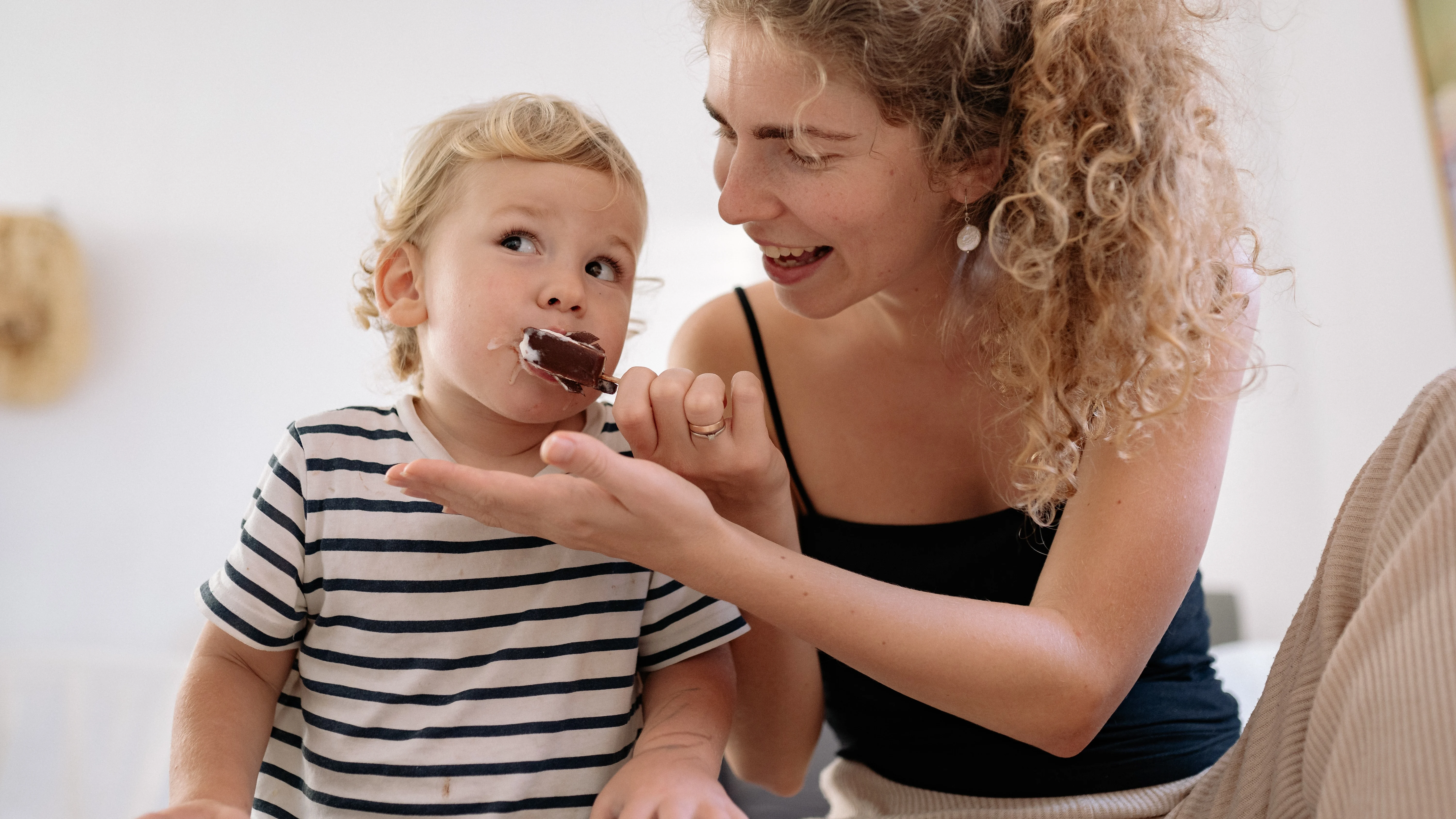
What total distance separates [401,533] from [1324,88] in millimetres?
2717

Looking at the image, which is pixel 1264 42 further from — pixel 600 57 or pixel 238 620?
pixel 238 620

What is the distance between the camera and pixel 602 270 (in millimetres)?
1017

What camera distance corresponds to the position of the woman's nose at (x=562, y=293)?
94 centimetres

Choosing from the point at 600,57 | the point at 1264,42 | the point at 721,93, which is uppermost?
the point at 1264,42

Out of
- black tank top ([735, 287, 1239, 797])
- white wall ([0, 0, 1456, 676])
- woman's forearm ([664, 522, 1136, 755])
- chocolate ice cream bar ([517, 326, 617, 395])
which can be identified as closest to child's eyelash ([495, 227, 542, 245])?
chocolate ice cream bar ([517, 326, 617, 395])

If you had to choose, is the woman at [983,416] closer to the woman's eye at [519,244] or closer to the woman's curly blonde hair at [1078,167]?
the woman's curly blonde hair at [1078,167]

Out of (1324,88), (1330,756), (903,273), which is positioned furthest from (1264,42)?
(1330,756)

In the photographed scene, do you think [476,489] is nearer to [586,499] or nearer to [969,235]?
[586,499]

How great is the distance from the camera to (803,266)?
1097mm

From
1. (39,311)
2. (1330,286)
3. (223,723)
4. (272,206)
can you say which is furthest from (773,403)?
(1330,286)

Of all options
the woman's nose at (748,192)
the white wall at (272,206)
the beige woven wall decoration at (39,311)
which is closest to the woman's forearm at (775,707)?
the woman's nose at (748,192)

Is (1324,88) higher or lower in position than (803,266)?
higher

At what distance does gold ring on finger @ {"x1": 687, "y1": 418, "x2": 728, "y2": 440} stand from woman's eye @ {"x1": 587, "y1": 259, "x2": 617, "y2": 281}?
22cm

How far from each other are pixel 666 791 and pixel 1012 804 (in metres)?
0.46
